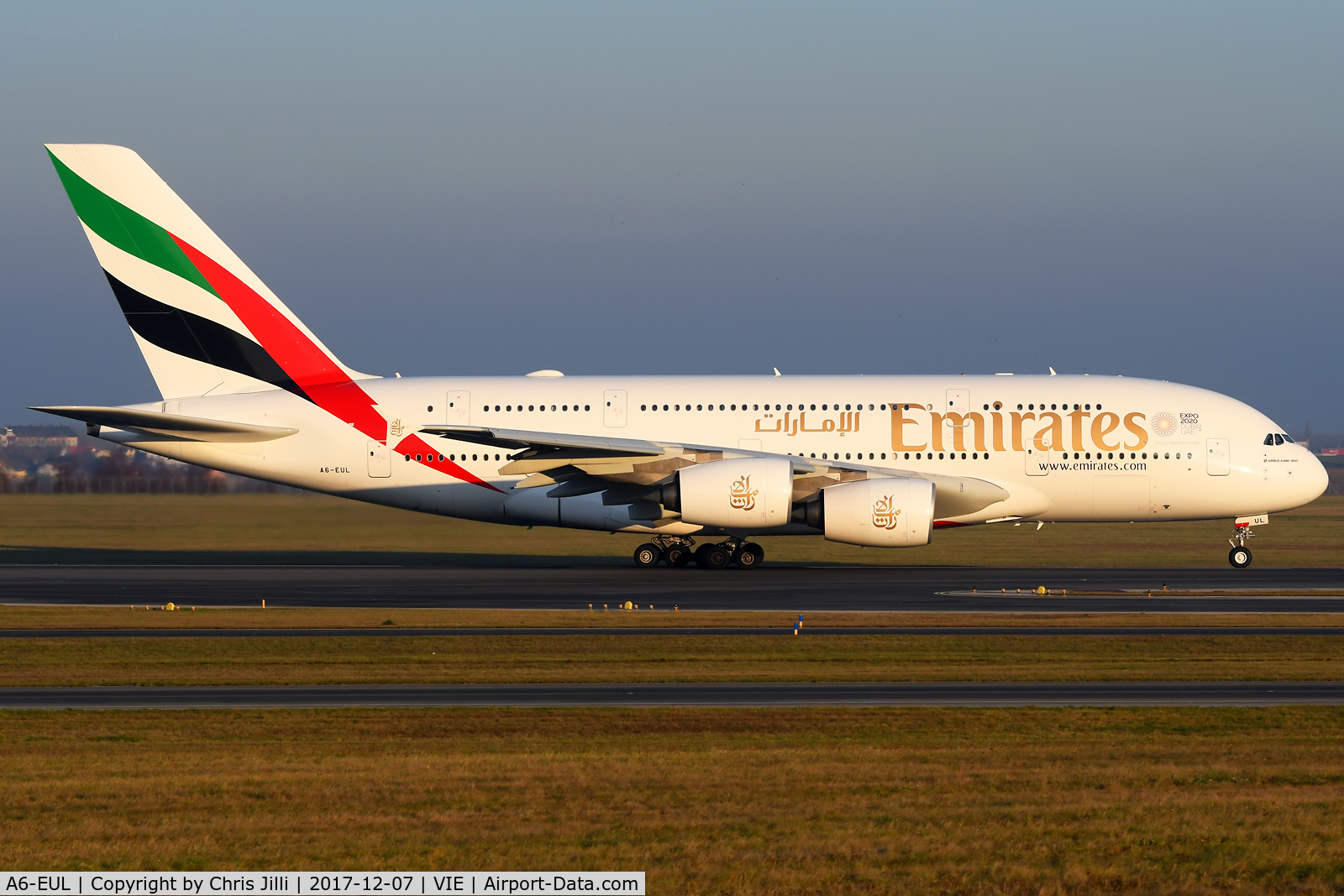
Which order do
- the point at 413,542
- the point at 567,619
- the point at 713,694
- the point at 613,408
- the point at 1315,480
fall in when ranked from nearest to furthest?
the point at 713,694 → the point at 567,619 → the point at 1315,480 → the point at 613,408 → the point at 413,542

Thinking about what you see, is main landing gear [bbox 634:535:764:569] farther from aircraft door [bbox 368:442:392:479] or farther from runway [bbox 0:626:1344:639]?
runway [bbox 0:626:1344:639]

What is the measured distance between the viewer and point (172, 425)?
108 ft

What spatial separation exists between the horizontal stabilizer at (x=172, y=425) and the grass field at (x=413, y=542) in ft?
12.8

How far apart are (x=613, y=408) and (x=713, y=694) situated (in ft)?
63.1

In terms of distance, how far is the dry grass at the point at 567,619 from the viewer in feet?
70.9

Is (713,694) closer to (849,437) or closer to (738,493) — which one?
(738,493)

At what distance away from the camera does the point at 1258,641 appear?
1886cm

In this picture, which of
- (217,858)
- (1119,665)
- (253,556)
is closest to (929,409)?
(1119,665)

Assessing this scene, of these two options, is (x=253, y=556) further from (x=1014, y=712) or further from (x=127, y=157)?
(x=1014, y=712)

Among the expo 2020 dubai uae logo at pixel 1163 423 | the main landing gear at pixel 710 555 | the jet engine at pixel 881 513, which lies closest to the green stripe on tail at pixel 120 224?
the main landing gear at pixel 710 555

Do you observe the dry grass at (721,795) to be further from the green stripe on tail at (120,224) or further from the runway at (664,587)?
the green stripe on tail at (120,224)

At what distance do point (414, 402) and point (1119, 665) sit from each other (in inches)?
846

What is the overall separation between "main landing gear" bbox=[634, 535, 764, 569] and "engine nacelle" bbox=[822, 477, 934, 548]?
10.8ft

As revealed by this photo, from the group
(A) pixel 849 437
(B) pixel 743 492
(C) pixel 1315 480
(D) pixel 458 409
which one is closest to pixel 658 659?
(B) pixel 743 492
